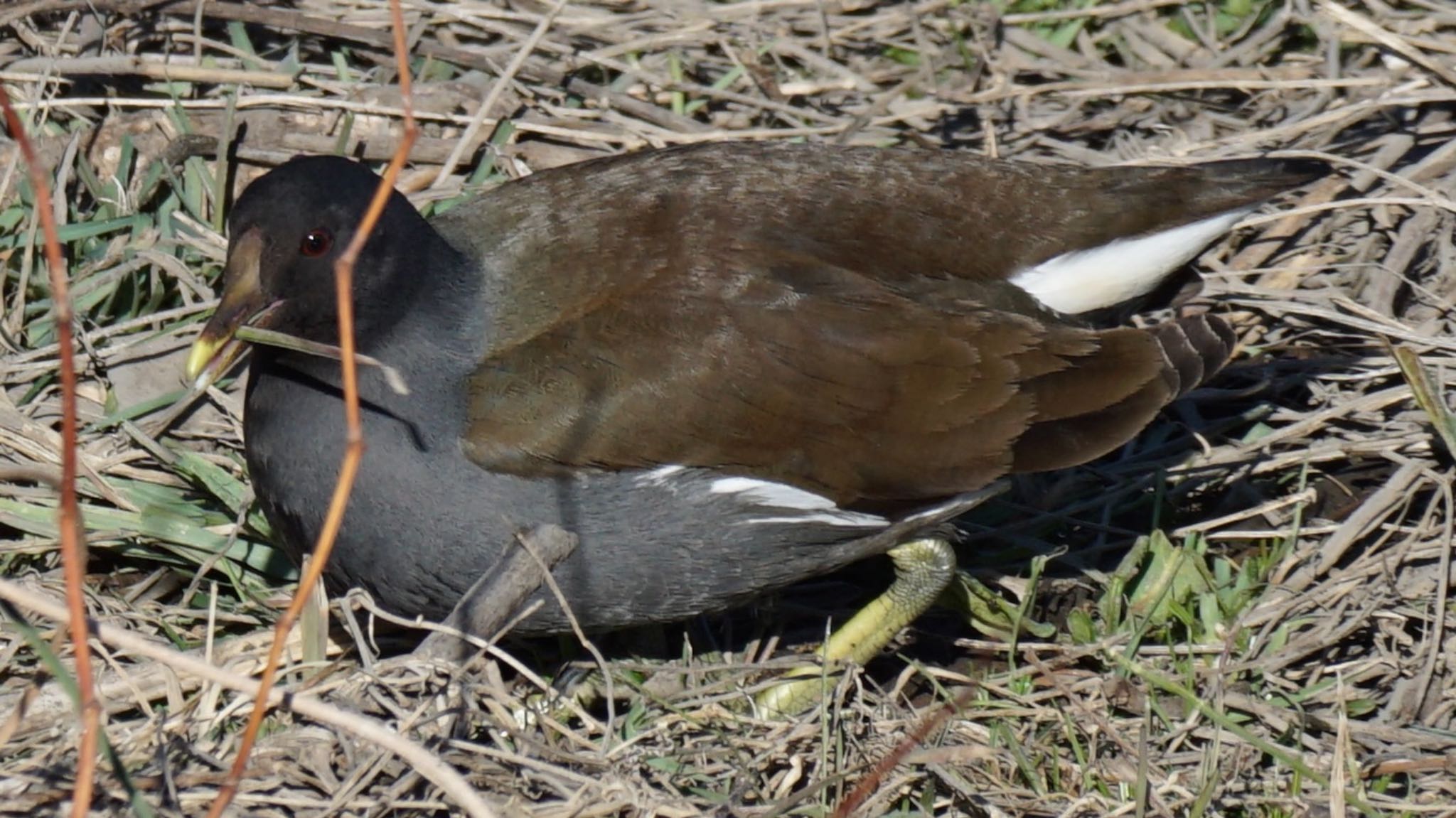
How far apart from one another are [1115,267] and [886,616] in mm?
917

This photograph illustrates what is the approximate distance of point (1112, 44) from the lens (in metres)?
5.05

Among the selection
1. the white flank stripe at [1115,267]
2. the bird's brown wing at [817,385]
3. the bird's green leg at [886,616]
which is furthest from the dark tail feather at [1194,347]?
the bird's green leg at [886,616]

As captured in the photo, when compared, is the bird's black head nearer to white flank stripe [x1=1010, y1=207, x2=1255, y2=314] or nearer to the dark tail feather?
white flank stripe [x1=1010, y1=207, x2=1255, y2=314]

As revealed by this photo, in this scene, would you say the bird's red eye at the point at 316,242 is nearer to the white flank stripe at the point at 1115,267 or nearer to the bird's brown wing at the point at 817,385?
the bird's brown wing at the point at 817,385

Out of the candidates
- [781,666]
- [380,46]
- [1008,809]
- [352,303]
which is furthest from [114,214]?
[1008,809]

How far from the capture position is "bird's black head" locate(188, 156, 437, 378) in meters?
3.12

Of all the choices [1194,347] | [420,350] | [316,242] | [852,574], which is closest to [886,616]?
[852,574]

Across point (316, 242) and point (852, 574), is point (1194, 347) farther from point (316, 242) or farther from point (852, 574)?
point (316, 242)

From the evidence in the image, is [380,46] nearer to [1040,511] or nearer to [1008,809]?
[1040,511]

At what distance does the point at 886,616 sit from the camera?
3.62m

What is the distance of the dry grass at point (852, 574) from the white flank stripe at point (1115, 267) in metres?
0.50

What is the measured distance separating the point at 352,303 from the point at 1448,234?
2.79m

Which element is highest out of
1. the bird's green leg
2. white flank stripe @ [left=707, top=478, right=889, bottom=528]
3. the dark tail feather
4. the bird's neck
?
the bird's neck

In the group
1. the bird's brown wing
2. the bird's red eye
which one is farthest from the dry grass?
the bird's red eye
